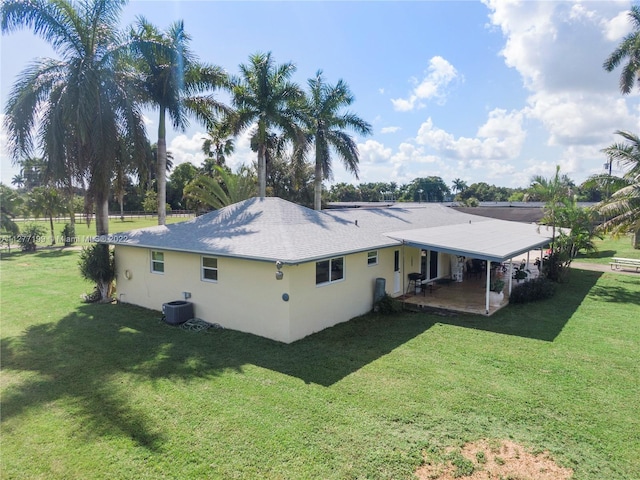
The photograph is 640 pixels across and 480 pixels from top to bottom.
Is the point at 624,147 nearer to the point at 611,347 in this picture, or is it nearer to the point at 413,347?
the point at 611,347

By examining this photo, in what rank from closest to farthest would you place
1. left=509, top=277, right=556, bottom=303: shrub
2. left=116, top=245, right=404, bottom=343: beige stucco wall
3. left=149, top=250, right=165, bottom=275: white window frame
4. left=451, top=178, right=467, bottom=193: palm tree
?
1. left=116, top=245, right=404, bottom=343: beige stucco wall
2. left=149, top=250, right=165, bottom=275: white window frame
3. left=509, top=277, right=556, bottom=303: shrub
4. left=451, top=178, right=467, bottom=193: palm tree

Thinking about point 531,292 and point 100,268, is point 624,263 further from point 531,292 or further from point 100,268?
point 100,268

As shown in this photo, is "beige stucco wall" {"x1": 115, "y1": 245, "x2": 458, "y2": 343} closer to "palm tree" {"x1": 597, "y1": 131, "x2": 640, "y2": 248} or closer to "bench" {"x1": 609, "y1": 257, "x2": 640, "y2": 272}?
"palm tree" {"x1": 597, "y1": 131, "x2": 640, "y2": 248}

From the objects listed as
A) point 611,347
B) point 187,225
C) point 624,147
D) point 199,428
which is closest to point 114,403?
point 199,428

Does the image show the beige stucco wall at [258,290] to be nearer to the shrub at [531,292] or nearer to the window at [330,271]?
the window at [330,271]

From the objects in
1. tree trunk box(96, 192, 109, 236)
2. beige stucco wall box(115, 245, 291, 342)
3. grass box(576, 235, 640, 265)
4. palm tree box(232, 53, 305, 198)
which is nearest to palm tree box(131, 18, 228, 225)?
palm tree box(232, 53, 305, 198)

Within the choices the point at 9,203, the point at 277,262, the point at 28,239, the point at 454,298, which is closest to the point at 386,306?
the point at 454,298
